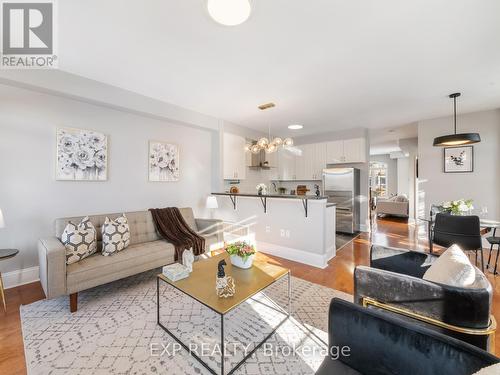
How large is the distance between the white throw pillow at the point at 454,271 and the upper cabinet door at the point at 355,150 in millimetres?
4120

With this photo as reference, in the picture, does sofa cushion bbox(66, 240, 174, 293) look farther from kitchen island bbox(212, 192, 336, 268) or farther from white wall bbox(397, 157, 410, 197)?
white wall bbox(397, 157, 410, 197)

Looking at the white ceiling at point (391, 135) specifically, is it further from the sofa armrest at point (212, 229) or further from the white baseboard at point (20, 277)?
the white baseboard at point (20, 277)

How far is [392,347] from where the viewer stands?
0.96 m

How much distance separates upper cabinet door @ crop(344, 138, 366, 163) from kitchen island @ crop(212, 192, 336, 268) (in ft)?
7.53

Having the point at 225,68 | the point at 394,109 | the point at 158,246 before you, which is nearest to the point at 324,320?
the point at 158,246

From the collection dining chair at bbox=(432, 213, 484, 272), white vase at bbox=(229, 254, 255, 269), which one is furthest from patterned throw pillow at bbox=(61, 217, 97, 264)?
dining chair at bbox=(432, 213, 484, 272)

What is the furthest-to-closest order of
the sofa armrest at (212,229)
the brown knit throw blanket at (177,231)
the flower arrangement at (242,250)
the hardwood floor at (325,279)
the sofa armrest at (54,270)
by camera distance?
the sofa armrest at (212,229) < the brown knit throw blanket at (177,231) < the flower arrangement at (242,250) < the sofa armrest at (54,270) < the hardwood floor at (325,279)

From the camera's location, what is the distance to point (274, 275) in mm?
1952

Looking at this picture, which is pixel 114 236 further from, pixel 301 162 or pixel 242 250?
pixel 301 162

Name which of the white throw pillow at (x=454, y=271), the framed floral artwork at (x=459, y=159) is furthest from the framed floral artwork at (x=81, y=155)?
the framed floral artwork at (x=459, y=159)

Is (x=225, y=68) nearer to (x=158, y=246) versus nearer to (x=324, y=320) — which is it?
(x=158, y=246)

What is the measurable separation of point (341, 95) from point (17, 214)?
183 inches

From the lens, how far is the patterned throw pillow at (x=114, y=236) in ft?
8.36

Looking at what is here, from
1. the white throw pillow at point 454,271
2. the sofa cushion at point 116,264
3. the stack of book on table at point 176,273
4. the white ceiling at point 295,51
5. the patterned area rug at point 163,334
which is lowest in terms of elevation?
the patterned area rug at point 163,334
